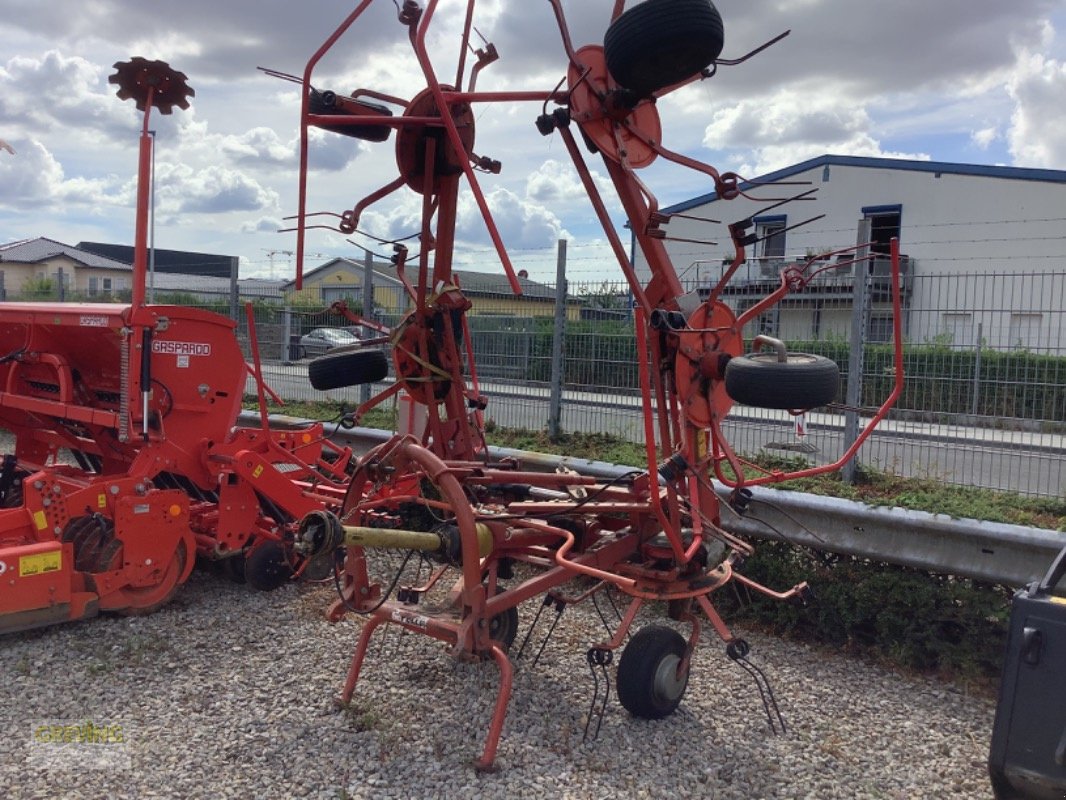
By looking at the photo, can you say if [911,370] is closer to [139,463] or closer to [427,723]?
[427,723]

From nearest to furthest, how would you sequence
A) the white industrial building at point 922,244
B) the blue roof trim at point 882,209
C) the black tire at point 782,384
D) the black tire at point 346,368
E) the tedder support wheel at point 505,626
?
the black tire at point 782,384, the tedder support wheel at point 505,626, the black tire at point 346,368, the white industrial building at point 922,244, the blue roof trim at point 882,209

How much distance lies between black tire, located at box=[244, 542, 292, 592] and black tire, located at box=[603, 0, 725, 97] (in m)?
3.58

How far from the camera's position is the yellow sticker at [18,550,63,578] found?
15.0ft

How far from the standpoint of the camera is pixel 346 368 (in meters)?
5.12

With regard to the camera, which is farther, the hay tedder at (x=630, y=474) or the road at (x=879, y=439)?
the road at (x=879, y=439)

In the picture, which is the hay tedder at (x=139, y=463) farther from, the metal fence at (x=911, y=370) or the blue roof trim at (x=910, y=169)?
the blue roof trim at (x=910, y=169)

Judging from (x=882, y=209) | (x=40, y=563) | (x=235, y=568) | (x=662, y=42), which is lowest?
(x=235, y=568)

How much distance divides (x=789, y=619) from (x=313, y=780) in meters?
2.79

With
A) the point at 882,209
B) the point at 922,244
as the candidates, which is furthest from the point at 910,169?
the point at 922,244

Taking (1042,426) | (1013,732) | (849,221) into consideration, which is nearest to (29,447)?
(1013,732)

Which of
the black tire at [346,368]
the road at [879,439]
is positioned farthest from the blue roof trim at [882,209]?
the black tire at [346,368]

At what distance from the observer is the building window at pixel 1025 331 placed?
6.09 meters

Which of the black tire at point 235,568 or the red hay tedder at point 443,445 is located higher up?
the red hay tedder at point 443,445

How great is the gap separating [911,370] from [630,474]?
3.33 meters
